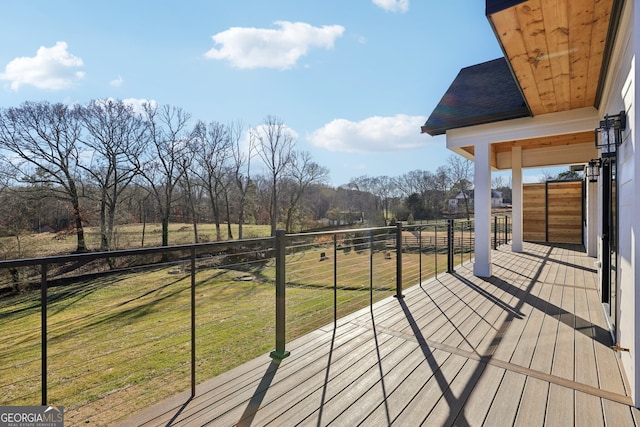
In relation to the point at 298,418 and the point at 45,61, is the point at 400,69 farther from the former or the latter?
the point at 45,61

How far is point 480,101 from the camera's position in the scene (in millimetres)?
5191

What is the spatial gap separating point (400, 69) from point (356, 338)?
279 inches

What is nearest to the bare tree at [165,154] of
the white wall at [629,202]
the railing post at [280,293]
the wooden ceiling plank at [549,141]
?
the wooden ceiling plank at [549,141]

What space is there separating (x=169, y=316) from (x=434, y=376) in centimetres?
903

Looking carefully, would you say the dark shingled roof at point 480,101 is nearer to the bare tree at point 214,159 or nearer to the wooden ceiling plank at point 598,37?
the wooden ceiling plank at point 598,37

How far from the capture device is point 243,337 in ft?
21.9

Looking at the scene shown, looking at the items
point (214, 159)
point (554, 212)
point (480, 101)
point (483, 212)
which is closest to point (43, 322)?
point (483, 212)

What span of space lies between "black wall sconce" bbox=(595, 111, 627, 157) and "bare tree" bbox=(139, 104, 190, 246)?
1774cm

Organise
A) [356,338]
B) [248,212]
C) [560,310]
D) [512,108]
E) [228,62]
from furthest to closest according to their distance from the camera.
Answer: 1. [248,212]
2. [228,62]
3. [512,108]
4. [560,310]
5. [356,338]

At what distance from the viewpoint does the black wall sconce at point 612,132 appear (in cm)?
227

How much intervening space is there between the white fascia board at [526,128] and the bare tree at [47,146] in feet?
53.7

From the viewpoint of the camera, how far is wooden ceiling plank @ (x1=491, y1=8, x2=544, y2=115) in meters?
2.20

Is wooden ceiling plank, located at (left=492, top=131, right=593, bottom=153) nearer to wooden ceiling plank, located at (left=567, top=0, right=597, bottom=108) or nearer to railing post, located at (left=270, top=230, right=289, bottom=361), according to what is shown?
wooden ceiling plank, located at (left=567, top=0, right=597, bottom=108)

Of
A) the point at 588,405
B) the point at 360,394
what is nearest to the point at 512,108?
the point at 588,405
